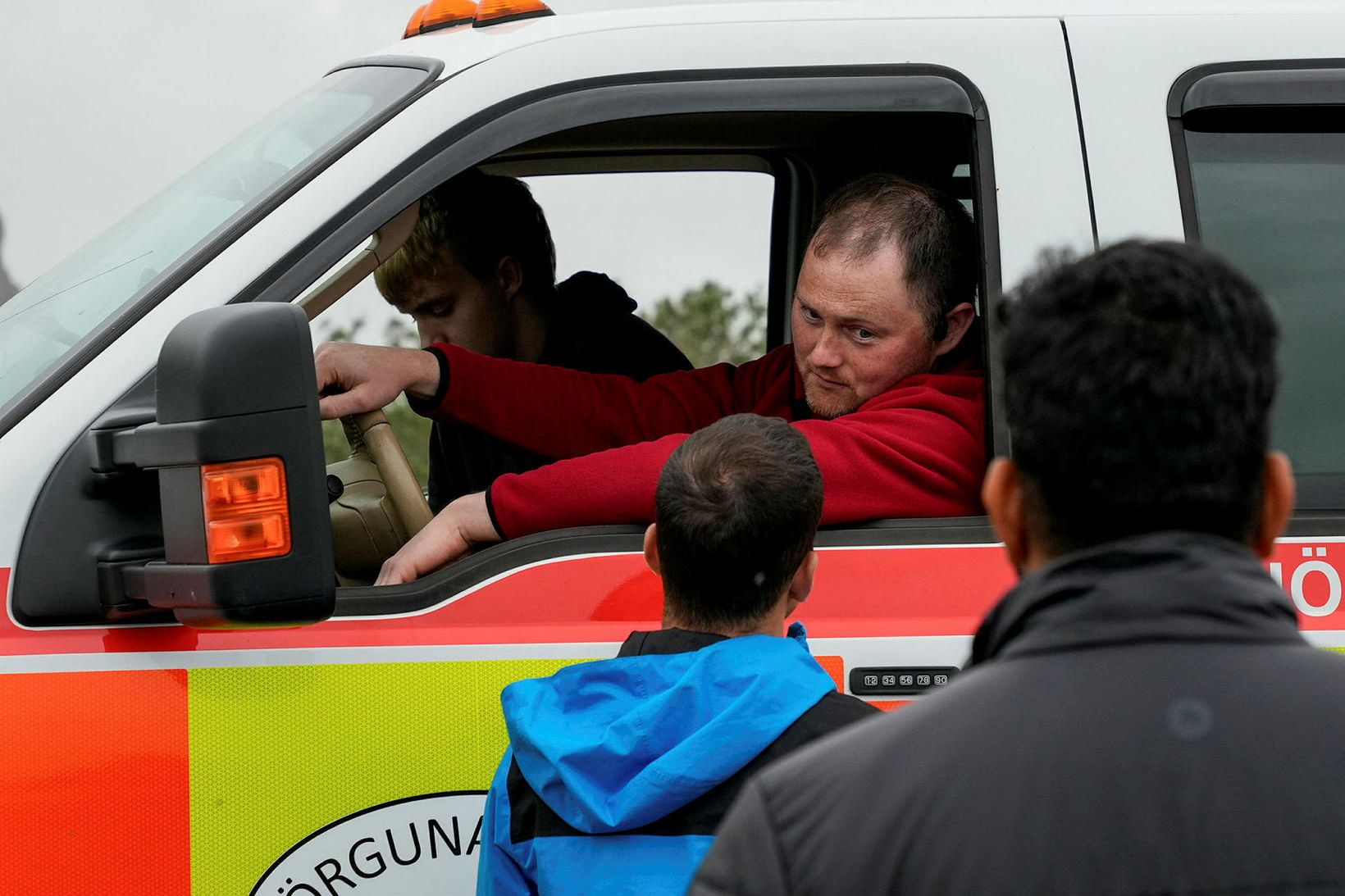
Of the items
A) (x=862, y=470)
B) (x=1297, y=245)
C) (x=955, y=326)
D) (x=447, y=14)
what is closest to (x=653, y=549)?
(x=862, y=470)

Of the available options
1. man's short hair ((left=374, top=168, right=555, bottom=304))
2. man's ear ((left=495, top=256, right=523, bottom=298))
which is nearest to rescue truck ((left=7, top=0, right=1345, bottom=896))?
man's short hair ((left=374, top=168, right=555, bottom=304))

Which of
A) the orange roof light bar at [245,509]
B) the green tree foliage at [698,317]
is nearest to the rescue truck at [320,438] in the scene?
the orange roof light bar at [245,509]

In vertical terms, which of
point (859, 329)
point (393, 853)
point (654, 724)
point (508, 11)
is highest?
point (508, 11)

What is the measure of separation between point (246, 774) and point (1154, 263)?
1388 millimetres

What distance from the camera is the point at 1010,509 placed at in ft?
3.13

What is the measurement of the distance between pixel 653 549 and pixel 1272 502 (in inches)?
37.3

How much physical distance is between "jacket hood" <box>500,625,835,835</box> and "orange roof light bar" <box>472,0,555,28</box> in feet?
3.69

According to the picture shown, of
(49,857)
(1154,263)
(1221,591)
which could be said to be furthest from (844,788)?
(49,857)

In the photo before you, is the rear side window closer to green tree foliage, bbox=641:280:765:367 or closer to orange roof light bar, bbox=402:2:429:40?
orange roof light bar, bbox=402:2:429:40

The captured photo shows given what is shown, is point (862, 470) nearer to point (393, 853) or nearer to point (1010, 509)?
point (393, 853)

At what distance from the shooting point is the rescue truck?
5.51ft

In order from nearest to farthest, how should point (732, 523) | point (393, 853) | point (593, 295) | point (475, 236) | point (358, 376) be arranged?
point (732, 523) < point (393, 853) < point (358, 376) < point (475, 236) < point (593, 295)

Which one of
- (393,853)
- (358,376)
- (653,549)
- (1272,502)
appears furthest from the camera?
(358,376)

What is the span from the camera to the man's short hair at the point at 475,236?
302cm
